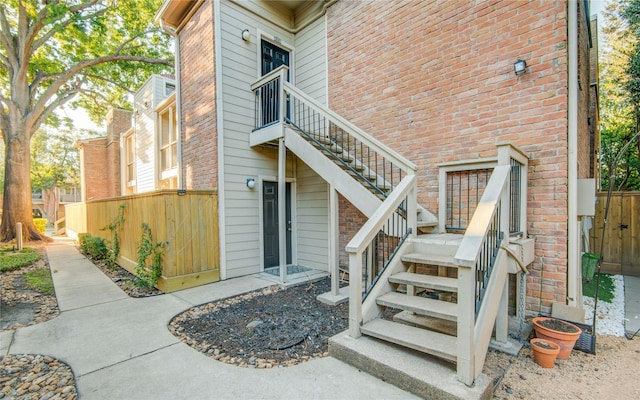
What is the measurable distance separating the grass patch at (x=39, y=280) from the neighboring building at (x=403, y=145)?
3222mm

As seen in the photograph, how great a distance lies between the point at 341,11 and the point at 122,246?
7508 millimetres

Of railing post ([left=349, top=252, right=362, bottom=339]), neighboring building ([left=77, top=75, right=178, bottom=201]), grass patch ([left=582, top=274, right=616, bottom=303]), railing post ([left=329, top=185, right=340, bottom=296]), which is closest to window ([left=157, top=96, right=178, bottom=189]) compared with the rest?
neighboring building ([left=77, top=75, right=178, bottom=201])

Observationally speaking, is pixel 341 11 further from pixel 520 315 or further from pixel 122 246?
pixel 122 246

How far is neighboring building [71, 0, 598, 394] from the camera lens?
115 inches

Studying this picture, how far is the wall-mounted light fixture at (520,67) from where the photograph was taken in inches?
142

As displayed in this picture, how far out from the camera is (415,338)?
2.48m

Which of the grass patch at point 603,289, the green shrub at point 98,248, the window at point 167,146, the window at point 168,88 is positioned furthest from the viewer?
the window at point 168,88

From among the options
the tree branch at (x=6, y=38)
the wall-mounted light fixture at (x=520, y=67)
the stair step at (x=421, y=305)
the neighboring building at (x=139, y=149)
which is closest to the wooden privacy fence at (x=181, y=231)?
the neighboring building at (x=139, y=149)

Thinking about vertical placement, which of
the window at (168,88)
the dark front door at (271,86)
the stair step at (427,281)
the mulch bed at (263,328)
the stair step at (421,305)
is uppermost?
the window at (168,88)

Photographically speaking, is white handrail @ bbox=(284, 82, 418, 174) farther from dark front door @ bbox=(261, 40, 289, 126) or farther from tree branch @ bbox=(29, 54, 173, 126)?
tree branch @ bbox=(29, 54, 173, 126)

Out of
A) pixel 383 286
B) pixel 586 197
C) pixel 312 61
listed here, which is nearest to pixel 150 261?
pixel 383 286

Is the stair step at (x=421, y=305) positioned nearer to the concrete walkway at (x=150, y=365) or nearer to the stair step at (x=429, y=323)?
the stair step at (x=429, y=323)

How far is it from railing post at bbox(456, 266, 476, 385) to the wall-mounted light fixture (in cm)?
311

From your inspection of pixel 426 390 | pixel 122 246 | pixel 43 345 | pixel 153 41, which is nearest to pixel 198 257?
pixel 43 345
